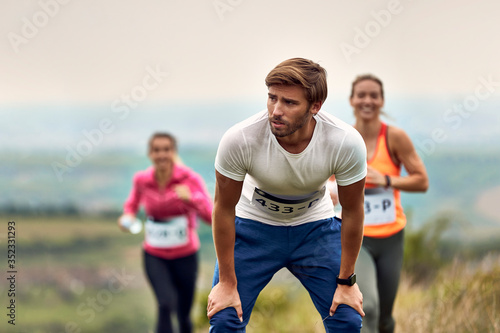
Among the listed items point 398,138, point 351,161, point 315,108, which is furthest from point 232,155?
point 398,138

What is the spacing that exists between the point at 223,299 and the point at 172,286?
2.53 meters

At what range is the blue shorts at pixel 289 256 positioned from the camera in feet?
10.8

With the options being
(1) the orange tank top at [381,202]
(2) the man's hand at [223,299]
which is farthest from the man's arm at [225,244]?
(1) the orange tank top at [381,202]

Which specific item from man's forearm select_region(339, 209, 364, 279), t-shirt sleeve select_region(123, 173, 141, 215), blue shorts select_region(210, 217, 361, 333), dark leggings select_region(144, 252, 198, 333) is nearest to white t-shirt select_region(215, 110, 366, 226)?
man's forearm select_region(339, 209, 364, 279)

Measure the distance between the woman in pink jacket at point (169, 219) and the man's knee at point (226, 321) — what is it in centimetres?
234

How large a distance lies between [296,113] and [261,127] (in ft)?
0.67

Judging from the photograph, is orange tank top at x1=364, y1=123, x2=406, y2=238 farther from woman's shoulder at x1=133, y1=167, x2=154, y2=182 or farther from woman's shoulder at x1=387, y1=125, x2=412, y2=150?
woman's shoulder at x1=133, y1=167, x2=154, y2=182

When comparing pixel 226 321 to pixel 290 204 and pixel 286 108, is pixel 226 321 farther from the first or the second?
pixel 286 108

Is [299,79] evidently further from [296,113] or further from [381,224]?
[381,224]

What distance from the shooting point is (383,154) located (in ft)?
14.5

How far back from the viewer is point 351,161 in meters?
2.98

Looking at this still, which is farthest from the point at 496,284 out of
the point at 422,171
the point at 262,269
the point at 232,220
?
the point at 232,220

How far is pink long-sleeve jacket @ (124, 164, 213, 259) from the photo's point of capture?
18.4ft

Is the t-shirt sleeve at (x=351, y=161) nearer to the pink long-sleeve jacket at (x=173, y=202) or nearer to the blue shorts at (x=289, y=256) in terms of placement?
the blue shorts at (x=289, y=256)
